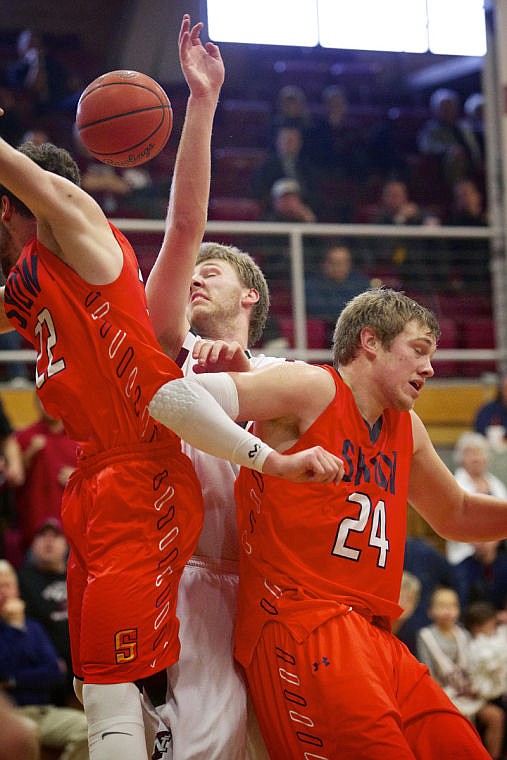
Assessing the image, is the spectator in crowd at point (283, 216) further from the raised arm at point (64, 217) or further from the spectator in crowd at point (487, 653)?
the raised arm at point (64, 217)

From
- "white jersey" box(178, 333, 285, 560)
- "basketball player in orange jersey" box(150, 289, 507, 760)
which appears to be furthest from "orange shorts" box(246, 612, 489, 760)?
"white jersey" box(178, 333, 285, 560)

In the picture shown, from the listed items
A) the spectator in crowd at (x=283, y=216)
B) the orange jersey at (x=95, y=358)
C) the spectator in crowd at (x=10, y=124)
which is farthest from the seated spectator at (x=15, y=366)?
the orange jersey at (x=95, y=358)

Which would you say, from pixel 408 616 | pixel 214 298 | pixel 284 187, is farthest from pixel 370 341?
pixel 284 187

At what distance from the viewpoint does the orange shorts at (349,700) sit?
3352 millimetres

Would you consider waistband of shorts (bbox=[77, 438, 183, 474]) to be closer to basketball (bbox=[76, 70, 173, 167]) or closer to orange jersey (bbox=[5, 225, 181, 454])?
orange jersey (bbox=[5, 225, 181, 454])

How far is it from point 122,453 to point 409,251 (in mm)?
8975

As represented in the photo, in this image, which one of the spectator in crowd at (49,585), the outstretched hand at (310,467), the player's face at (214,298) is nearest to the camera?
the outstretched hand at (310,467)

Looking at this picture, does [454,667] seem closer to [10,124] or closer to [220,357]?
[220,357]

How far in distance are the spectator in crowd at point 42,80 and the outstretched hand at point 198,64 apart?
9.18m

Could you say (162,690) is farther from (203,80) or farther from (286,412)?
(203,80)

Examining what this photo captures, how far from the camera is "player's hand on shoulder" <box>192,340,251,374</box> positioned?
3545 mm

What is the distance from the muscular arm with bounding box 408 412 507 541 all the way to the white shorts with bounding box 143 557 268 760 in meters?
0.83

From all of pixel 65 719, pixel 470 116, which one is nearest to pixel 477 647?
pixel 65 719

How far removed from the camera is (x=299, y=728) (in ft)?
11.5
